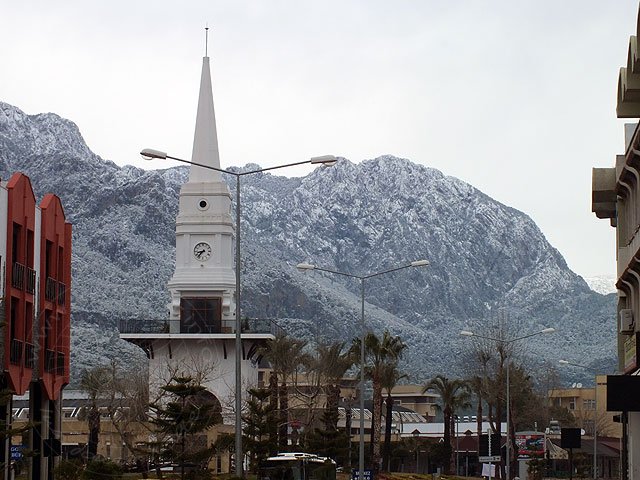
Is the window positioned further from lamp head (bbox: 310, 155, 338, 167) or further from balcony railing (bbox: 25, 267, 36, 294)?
lamp head (bbox: 310, 155, 338, 167)

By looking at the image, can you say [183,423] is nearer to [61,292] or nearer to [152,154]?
[61,292]

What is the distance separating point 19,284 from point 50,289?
5886mm

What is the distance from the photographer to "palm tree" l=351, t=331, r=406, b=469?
287 feet

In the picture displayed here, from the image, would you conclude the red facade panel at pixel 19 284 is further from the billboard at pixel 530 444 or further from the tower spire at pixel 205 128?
the tower spire at pixel 205 128

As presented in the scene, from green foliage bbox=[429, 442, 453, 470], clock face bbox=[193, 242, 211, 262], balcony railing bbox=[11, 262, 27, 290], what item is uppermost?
clock face bbox=[193, 242, 211, 262]

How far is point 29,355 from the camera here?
52.4m

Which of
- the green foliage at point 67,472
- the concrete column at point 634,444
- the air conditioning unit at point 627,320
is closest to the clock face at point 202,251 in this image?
the green foliage at point 67,472

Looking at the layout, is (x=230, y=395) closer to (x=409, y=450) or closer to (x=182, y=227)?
(x=182, y=227)

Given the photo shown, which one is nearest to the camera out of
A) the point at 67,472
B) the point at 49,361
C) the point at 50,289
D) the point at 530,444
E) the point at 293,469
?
the point at 67,472

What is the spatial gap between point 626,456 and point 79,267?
470 feet

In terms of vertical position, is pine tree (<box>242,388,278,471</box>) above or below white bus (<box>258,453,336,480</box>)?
above

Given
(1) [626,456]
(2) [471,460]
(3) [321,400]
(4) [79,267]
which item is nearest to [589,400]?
(2) [471,460]

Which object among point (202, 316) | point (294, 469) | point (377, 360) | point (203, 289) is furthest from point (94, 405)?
point (294, 469)

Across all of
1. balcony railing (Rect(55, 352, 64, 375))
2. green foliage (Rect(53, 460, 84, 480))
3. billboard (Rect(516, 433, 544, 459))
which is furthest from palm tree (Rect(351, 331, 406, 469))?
green foliage (Rect(53, 460, 84, 480))
